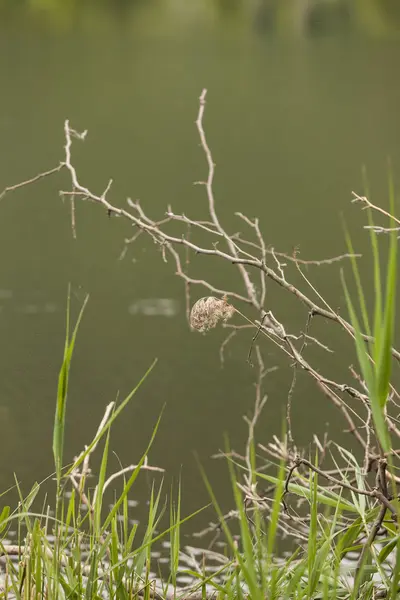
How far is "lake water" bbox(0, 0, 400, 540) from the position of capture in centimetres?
532

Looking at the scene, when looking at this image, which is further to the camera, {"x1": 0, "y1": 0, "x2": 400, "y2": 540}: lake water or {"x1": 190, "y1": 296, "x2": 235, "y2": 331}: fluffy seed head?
{"x1": 0, "y1": 0, "x2": 400, "y2": 540}: lake water

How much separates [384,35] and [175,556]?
23.8m

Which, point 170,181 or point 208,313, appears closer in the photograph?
point 208,313

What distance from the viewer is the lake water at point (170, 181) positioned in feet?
17.5

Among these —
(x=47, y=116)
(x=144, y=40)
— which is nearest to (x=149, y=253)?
(x=47, y=116)

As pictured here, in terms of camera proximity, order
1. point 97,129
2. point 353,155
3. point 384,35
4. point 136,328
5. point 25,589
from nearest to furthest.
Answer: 1. point 25,589
2. point 136,328
3. point 353,155
4. point 97,129
5. point 384,35

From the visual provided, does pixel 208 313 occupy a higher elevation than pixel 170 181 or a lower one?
lower

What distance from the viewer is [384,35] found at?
79.9 feet

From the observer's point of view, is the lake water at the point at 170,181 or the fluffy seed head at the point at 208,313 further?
the lake water at the point at 170,181

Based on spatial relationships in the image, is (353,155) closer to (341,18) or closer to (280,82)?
(280,82)

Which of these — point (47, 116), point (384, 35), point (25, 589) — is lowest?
point (25, 589)

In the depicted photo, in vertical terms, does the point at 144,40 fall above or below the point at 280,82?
above

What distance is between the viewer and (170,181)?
38.9 feet

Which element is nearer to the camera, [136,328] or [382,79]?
[136,328]
